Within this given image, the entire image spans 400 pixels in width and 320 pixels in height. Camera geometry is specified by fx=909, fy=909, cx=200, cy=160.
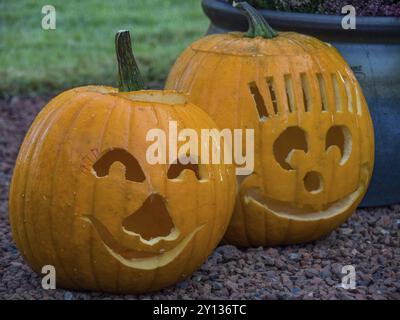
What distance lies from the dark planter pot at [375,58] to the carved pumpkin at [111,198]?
104 centimetres

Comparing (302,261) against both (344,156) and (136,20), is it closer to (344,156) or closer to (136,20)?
(344,156)

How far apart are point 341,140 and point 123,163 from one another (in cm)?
106

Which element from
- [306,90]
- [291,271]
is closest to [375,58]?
[306,90]

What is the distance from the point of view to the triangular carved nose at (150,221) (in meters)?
3.35

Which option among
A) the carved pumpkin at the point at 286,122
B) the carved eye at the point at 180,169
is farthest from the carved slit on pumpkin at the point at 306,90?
the carved eye at the point at 180,169

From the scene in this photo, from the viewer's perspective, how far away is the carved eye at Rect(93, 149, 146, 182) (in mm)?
3311

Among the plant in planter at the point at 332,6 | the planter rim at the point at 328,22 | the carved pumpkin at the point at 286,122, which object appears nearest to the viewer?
the carved pumpkin at the point at 286,122

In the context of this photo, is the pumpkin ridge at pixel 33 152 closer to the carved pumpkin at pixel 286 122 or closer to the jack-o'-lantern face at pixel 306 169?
the carved pumpkin at pixel 286 122

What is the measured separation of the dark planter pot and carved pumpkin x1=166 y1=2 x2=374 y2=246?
1.07 feet

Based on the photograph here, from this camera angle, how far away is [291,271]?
3.68 metres

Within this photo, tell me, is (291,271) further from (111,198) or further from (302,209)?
(111,198)

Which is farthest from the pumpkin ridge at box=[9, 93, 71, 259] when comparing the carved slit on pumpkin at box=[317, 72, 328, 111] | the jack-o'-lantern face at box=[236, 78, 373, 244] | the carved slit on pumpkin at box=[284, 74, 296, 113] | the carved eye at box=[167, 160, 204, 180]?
the carved slit on pumpkin at box=[317, 72, 328, 111]

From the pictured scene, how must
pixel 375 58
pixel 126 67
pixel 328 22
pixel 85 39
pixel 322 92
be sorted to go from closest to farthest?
pixel 126 67, pixel 322 92, pixel 328 22, pixel 375 58, pixel 85 39

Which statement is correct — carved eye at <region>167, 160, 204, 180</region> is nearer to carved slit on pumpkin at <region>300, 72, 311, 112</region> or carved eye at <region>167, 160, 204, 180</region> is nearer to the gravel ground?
the gravel ground
